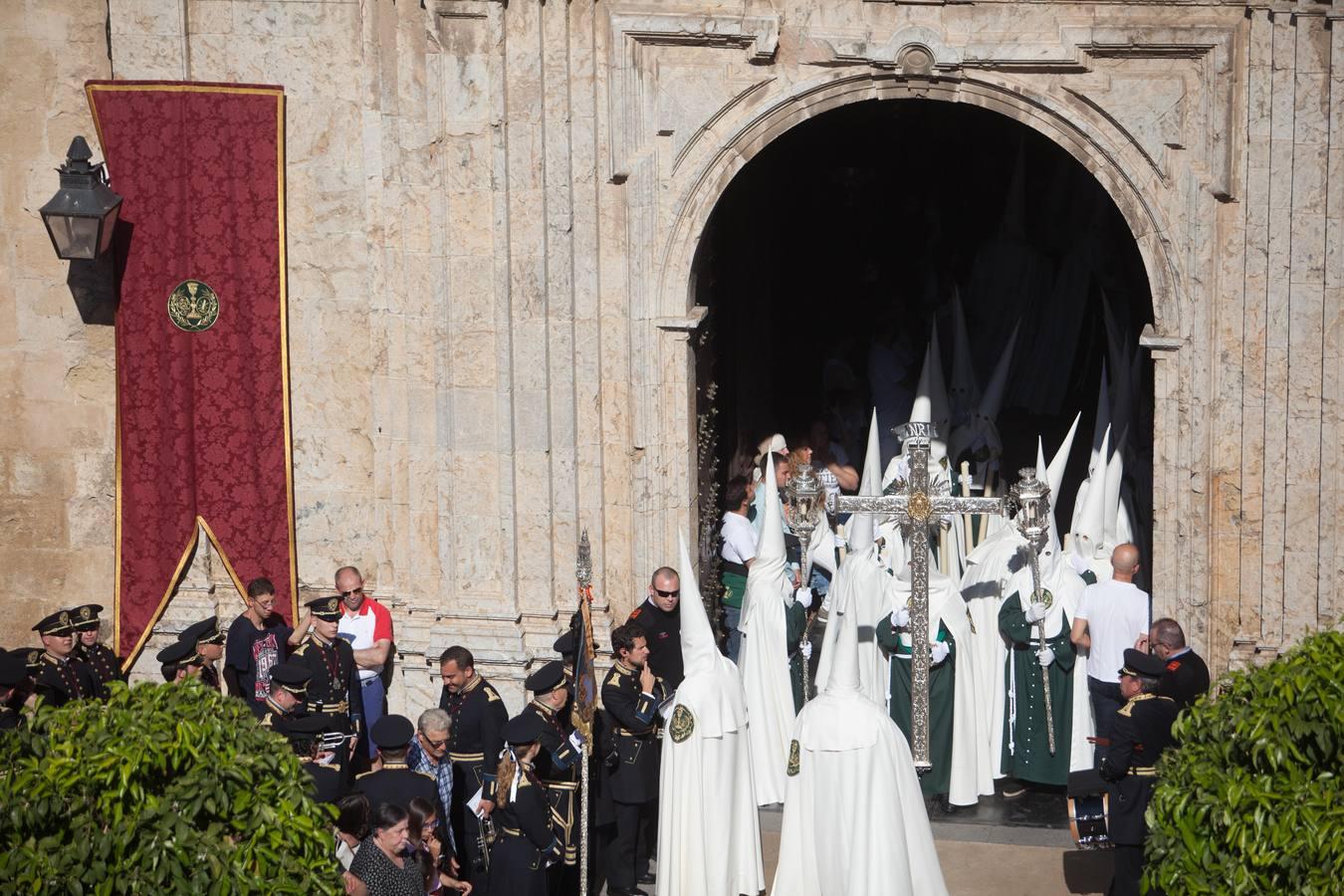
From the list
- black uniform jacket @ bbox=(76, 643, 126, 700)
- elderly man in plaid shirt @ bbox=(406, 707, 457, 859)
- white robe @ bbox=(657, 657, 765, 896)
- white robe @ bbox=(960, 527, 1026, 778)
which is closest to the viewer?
elderly man in plaid shirt @ bbox=(406, 707, 457, 859)

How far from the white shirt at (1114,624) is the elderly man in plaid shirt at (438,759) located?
4.04 metres

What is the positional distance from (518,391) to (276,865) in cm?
542

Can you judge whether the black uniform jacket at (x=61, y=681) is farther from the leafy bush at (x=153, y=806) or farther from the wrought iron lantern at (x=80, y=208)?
the leafy bush at (x=153, y=806)

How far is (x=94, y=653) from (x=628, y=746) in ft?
10.6

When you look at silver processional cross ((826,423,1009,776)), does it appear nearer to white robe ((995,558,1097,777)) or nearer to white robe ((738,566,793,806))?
white robe ((995,558,1097,777))

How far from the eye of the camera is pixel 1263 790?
8945 millimetres

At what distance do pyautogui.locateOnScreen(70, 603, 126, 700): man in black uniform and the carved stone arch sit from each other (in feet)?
12.8

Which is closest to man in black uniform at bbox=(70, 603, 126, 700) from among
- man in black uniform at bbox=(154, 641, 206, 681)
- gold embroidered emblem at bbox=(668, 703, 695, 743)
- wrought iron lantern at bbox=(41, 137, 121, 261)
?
man in black uniform at bbox=(154, 641, 206, 681)

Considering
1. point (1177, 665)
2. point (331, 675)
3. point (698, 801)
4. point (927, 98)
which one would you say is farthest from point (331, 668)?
point (927, 98)

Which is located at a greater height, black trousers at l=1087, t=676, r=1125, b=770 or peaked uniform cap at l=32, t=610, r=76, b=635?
peaked uniform cap at l=32, t=610, r=76, b=635

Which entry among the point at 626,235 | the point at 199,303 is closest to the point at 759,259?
the point at 626,235

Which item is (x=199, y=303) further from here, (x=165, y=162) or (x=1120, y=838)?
(x=1120, y=838)

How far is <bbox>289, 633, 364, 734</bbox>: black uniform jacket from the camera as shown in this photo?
41.9 ft

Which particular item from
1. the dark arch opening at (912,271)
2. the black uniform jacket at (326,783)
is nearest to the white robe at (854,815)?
the black uniform jacket at (326,783)
